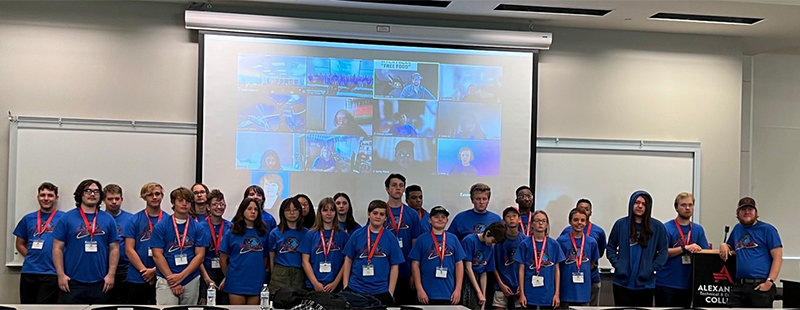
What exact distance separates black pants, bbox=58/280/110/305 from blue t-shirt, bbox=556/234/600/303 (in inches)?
146

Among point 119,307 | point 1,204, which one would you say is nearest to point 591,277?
point 119,307

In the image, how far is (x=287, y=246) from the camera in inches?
242

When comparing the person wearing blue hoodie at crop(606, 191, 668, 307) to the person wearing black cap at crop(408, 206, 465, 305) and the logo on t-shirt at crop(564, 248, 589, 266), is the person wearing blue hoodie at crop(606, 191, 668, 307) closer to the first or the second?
the logo on t-shirt at crop(564, 248, 589, 266)

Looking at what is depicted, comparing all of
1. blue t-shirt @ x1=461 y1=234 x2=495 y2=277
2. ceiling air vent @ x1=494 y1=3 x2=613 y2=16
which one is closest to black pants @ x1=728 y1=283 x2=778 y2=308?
blue t-shirt @ x1=461 y1=234 x2=495 y2=277

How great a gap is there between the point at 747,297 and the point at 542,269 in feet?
5.81

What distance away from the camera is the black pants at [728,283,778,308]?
646 centimetres

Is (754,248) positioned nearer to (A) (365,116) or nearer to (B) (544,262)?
(B) (544,262)

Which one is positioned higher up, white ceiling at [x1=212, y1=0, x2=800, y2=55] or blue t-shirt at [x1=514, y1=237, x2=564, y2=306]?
white ceiling at [x1=212, y1=0, x2=800, y2=55]

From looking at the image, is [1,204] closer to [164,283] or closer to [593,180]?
[164,283]

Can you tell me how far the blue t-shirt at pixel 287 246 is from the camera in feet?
20.1

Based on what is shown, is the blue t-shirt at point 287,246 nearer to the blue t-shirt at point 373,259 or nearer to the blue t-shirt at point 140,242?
the blue t-shirt at point 373,259

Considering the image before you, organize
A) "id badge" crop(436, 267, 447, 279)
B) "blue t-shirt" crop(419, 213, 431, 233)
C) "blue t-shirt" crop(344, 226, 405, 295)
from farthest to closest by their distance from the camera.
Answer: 1. "blue t-shirt" crop(419, 213, 431, 233)
2. "id badge" crop(436, 267, 447, 279)
3. "blue t-shirt" crop(344, 226, 405, 295)

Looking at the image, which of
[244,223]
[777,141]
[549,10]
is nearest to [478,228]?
[244,223]

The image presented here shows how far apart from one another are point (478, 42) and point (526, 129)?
1002 mm
